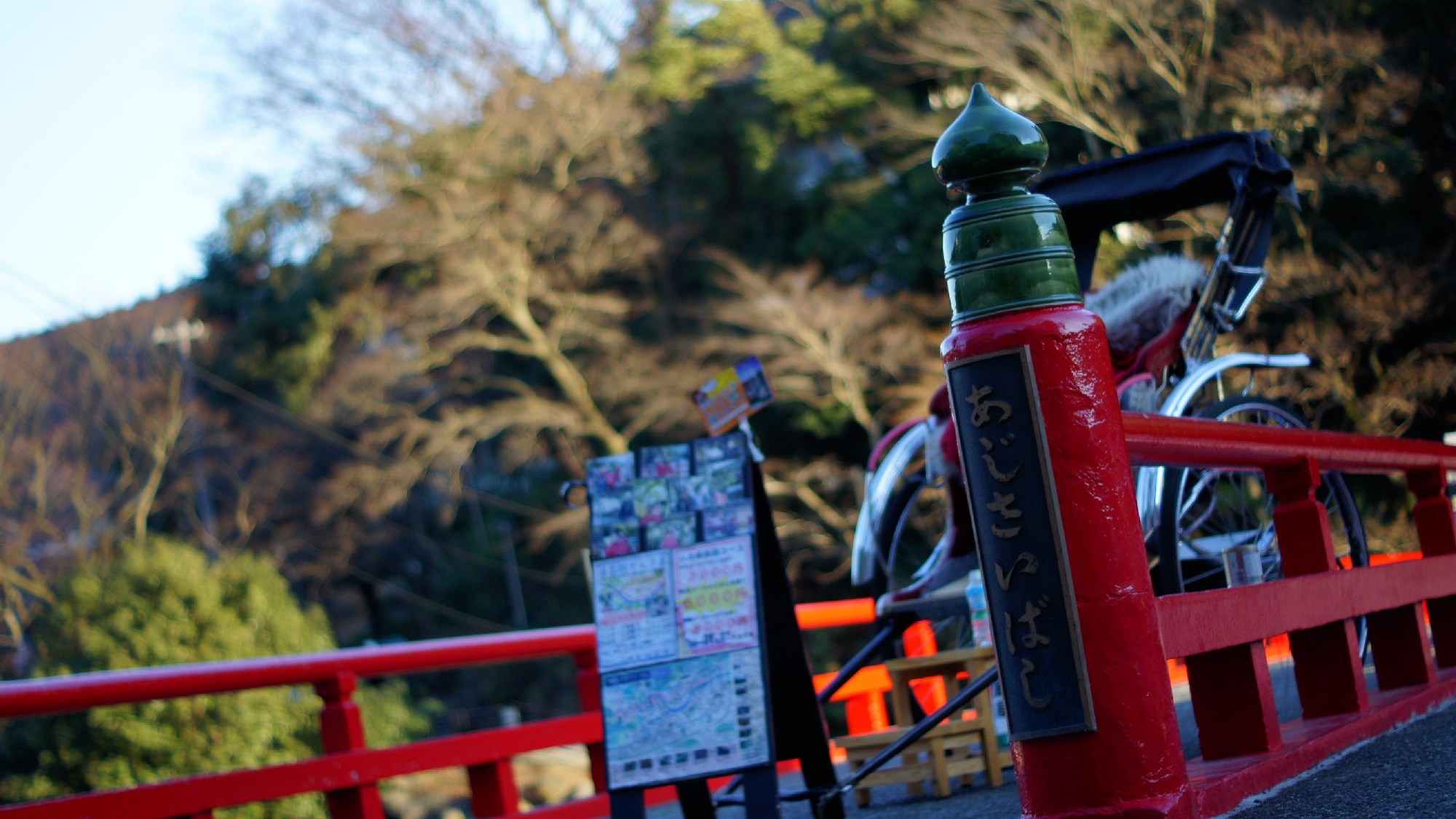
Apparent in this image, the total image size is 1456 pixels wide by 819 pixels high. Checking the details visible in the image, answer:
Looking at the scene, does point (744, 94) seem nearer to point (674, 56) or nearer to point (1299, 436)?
point (674, 56)

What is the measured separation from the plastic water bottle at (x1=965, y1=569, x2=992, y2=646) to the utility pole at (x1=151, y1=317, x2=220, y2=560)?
1055 inches

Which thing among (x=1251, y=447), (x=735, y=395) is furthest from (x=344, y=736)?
(x=1251, y=447)

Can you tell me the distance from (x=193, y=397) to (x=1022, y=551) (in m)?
30.7

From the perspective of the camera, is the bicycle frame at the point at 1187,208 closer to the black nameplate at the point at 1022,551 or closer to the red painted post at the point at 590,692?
the red painted post at the point at 590,692

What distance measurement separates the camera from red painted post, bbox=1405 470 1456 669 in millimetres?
4789

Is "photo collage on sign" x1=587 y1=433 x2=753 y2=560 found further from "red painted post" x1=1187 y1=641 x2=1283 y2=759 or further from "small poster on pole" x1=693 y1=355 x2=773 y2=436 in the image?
"red painted post" x1=1187 y1=641 x2=1283 y2=759

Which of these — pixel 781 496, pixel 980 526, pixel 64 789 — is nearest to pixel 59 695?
pixel 980 526

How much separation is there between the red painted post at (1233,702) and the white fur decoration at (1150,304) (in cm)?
254

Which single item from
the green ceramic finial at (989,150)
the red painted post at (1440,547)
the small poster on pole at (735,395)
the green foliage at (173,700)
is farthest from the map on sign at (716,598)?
the green foliage at (173,700)

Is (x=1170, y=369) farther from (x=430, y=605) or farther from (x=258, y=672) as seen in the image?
(x=430, y=605)

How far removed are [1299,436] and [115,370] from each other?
1217 inches

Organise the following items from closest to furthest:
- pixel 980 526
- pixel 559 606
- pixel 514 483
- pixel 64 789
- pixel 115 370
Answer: pixel 980 526, pixel 64 789, pixel 559 606, pixel 514 483, pixel 115 370

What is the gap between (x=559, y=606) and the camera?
25.8m

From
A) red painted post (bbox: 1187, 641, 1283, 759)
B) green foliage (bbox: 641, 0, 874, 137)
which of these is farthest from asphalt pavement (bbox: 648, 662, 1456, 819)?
green foliage (bbox: 641, 0, 874, 137)
